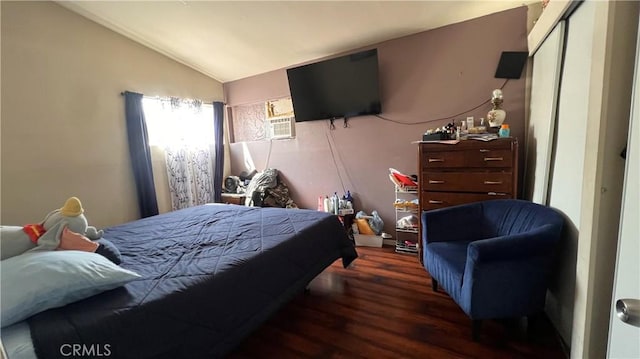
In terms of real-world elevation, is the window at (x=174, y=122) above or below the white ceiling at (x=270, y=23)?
below

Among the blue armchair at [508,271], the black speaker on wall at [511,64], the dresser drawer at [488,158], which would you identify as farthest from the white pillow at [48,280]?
the black speaker on wall at [511,64]

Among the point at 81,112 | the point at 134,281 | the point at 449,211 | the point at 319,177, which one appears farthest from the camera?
the point at 319,177

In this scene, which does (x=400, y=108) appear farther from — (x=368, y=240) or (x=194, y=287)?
(x=194, y=287)

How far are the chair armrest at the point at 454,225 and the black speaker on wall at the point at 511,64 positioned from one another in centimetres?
137

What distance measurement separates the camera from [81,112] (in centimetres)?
284

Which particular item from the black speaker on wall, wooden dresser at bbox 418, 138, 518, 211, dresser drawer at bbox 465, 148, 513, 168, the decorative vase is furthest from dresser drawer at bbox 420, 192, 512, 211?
the black speaker on wall

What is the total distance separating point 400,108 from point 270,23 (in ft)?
5.48

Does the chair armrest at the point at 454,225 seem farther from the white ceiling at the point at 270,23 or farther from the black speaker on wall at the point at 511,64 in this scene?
the white ceiling at the point at 270,23

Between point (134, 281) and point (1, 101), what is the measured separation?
8.08ft

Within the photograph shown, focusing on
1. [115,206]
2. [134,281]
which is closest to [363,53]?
[134,281]

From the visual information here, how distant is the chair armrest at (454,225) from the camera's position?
2090 mm

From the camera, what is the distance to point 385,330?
175 cm

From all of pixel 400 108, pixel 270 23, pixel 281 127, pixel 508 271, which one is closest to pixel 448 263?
pixel 508 271

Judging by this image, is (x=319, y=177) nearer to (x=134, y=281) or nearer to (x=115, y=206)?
(x=115, y=206)
